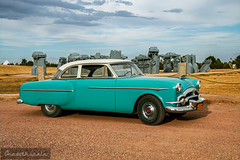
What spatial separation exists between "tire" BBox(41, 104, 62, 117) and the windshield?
5.90 feet

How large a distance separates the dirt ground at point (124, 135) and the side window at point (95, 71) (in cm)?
106

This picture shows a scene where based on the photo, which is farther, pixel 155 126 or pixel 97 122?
pixel 97 122

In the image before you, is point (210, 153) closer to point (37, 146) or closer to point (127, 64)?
point (37, 146)

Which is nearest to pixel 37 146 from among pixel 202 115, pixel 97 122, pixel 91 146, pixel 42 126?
pixel 91 146

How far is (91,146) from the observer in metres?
4.36

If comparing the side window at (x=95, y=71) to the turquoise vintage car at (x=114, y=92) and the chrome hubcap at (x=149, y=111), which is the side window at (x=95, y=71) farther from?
the chrome hubcap at (x=149, y=111)

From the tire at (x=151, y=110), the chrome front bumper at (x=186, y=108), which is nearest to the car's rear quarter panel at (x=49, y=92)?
the tire at (x=151, y=110)

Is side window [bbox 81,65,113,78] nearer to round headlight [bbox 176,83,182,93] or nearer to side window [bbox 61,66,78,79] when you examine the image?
side window [bbox 61,66,78,79]

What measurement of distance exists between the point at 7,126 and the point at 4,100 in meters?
5.11

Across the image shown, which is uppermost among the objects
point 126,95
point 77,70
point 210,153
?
point 77,70

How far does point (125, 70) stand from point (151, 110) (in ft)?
4.43

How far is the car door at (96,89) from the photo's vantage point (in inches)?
243

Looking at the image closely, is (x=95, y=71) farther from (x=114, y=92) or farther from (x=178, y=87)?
(x=178, y=87)

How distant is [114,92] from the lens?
6094 millimetres
